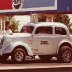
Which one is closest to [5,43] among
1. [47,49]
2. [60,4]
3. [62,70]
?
[47,49]

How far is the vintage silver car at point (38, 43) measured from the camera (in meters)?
20.1

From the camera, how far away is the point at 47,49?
20.8 meters

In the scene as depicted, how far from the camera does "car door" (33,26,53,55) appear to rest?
20.6 m

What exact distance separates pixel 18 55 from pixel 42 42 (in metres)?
1.32

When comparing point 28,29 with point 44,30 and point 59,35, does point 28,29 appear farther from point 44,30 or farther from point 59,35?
point 59,35

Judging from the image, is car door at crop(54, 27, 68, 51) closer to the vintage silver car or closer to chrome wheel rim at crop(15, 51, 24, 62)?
the vintage silver car

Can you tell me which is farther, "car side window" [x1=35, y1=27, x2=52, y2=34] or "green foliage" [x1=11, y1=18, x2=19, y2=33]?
"green foliage" [x1=11, y1=18, x2=19, y2=33]

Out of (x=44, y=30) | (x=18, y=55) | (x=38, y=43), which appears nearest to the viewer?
(x=18, y=55)

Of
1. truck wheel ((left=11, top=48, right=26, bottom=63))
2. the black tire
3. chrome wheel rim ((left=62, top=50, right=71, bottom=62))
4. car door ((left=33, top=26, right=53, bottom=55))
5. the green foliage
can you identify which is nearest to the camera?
truck wheel ((left=11, top=48, right=26, bottom=63))

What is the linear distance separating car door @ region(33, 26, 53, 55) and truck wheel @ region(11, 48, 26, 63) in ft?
2.12

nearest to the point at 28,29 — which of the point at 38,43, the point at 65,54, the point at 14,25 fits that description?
the point at 38,43

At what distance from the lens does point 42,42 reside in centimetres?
2067

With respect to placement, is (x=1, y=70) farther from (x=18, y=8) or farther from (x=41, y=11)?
(x=18, y=8)

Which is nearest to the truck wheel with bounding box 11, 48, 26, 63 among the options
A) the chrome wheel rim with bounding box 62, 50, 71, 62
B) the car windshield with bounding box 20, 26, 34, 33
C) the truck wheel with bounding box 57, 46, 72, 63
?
the car windshield with bounding box 20, 26, 34, 33
